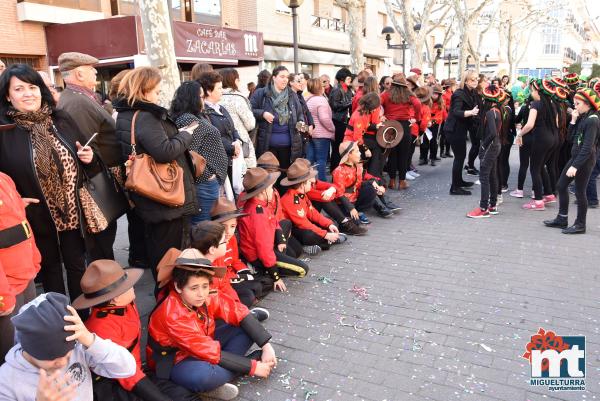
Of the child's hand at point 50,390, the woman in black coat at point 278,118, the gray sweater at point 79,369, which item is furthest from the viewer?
the woman in black coat at point 278,118

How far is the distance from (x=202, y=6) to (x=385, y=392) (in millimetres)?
16810

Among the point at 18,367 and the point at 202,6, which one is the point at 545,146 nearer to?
the point at 18,367

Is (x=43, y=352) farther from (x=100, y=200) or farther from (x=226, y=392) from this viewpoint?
(x=100, y=200)

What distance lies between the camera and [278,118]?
21.4 ft

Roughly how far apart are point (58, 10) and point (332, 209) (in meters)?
10.1

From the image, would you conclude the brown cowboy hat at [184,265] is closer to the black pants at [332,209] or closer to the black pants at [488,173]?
the black pants at [332,209]

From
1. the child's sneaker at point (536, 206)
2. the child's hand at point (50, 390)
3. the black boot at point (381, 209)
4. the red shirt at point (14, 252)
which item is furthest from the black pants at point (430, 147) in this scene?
the child's hand at point (50, 390)

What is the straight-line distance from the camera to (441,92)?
10562mm

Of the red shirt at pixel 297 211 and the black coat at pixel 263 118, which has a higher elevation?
the black coat at pixel 263 118

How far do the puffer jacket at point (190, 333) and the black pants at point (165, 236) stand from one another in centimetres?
76

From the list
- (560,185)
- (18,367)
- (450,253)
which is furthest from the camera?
(560,185)

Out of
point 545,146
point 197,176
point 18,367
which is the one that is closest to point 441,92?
point 545,146

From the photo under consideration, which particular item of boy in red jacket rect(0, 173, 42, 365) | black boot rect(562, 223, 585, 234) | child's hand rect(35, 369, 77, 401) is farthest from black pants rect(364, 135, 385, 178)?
child's hand rect(35, 369, 77, 401)

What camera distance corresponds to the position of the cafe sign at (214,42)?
41.4 feet
